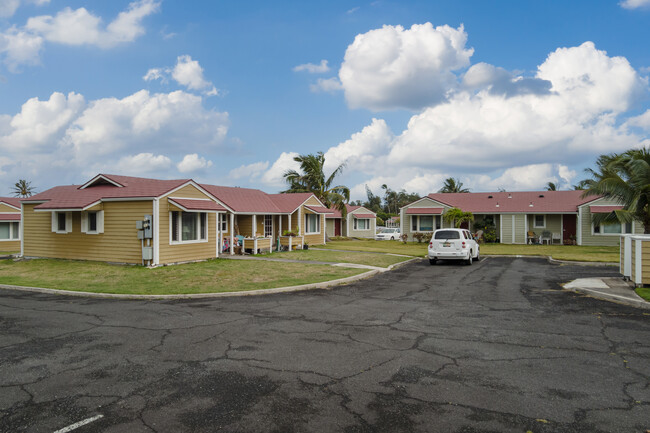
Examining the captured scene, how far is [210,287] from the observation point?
13.2 m

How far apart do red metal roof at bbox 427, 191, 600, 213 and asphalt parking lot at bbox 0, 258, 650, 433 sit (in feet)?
97.0

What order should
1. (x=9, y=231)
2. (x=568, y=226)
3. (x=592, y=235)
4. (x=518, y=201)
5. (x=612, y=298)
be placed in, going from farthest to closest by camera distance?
(x=518, y=201), (x=568, y=226), (x=592, y=235), (x=9, y=231), (x=612, y=298)

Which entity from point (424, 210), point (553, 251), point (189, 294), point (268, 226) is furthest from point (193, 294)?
point (424, 210)

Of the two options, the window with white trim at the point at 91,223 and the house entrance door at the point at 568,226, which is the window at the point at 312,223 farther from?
the house entrance door at the point at 568,226

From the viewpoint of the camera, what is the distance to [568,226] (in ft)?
120

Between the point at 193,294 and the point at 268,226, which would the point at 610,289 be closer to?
the point at 193,294

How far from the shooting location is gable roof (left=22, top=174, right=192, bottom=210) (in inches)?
742

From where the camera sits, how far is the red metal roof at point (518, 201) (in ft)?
121

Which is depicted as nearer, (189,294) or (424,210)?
(189,294)

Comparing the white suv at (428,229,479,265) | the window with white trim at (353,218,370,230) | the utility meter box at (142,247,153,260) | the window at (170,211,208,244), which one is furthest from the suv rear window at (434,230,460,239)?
the window with white trim at (353,218,370,230)

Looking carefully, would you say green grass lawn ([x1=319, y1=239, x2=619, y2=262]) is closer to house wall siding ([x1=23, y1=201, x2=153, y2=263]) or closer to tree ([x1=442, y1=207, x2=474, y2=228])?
tree ([x1=442, y1=207, x2=474, y2=228])

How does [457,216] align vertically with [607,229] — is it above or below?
above

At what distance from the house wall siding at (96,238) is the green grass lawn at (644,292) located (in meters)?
17.1

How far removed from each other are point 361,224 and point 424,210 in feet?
38.8
